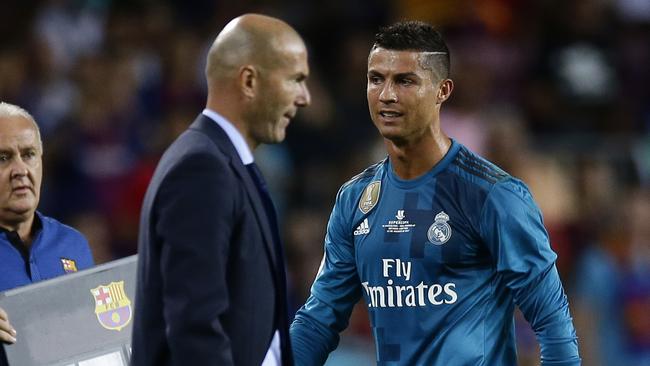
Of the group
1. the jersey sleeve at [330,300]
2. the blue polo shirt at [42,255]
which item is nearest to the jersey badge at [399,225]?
the jersey sleeve at [330,300]

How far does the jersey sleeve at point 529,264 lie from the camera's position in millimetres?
4371

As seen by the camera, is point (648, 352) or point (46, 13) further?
point (46, 13)

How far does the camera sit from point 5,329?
4.25 meters

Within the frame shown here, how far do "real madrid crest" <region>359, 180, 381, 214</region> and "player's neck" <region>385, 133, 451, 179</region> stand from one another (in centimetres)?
13

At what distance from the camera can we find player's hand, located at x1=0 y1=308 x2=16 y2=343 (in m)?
4.24

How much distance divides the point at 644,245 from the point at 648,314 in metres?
0.44

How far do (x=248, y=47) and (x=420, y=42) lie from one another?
2.66ft

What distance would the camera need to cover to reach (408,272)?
4.55 metres

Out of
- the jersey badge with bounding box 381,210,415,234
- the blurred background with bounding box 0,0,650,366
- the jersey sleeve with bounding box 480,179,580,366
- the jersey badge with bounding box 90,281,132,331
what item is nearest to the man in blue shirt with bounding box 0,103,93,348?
the jersey badge with bounding box 90,281,132,331

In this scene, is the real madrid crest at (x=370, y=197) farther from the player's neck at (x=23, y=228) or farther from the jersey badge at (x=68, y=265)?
the player's neck at (x=23, y=228)

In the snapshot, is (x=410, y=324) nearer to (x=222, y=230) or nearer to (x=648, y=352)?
(x=222, y=230)

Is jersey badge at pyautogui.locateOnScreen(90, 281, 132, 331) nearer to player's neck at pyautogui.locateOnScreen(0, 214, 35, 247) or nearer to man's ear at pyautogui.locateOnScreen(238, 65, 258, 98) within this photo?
player's neck at pyautogui.locateOnScreen(0, 214, 35, 247)

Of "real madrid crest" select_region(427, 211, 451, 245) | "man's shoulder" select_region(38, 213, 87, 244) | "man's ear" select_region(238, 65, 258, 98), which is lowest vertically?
"real madrid crest" select_region(427, 211, 451, 245)

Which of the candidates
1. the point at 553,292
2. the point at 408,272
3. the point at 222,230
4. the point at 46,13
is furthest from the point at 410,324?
the point at 46,13
